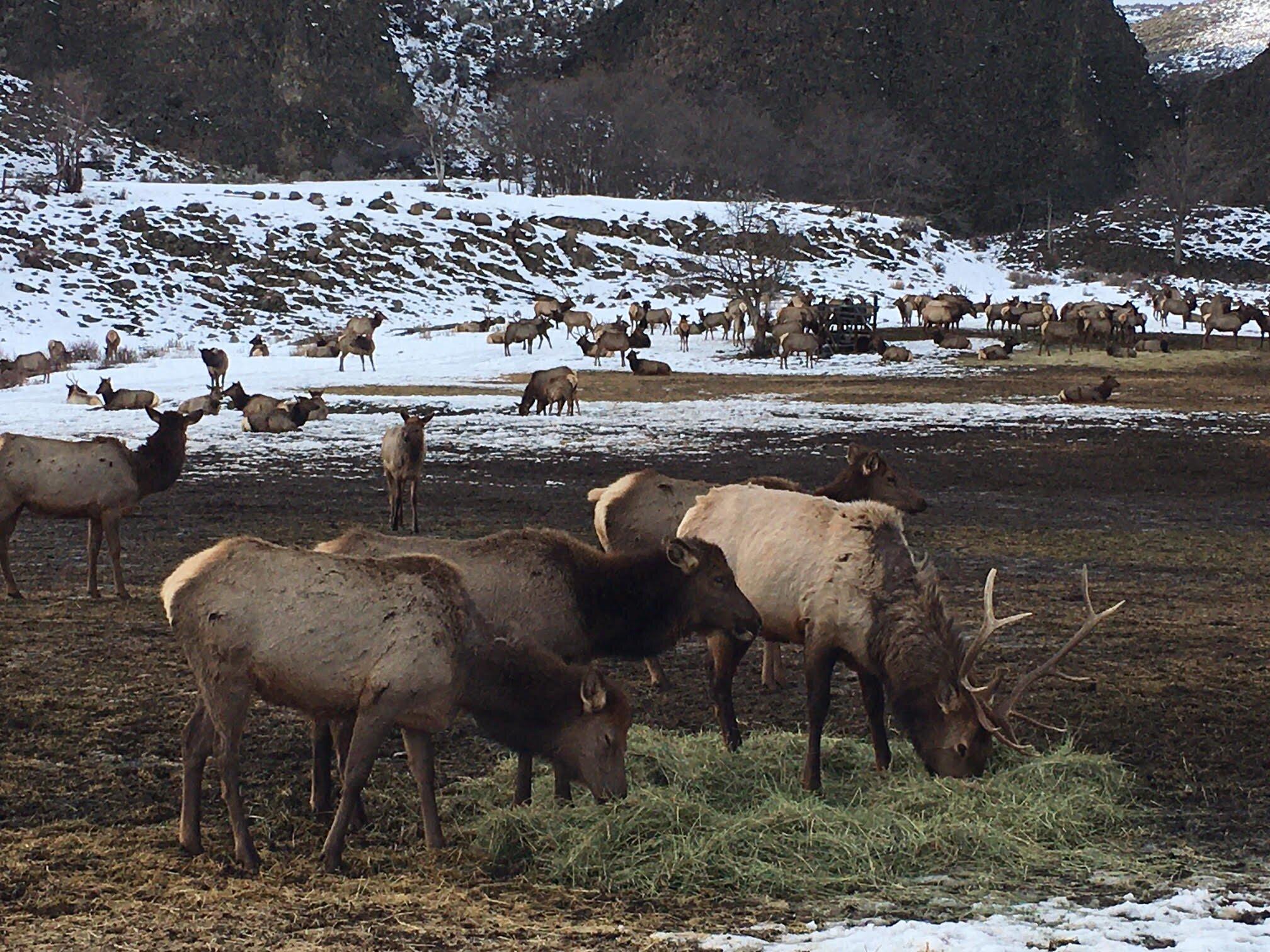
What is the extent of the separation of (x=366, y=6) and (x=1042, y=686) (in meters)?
102

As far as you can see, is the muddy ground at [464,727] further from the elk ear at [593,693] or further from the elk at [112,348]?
the elk at [112,348]

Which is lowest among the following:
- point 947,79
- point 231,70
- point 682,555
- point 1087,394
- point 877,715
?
point 877,715

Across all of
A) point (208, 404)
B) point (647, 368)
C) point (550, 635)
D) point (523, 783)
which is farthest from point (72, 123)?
point (523, 783)

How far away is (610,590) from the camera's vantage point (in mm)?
6746

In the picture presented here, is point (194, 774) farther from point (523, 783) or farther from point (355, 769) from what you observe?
point (523, 783)

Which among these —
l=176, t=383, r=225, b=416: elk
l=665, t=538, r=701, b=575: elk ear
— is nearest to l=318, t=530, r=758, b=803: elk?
l=665, t=538, r=701, b=575: elk ear

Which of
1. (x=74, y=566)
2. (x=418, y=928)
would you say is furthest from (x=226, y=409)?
(x=418, y=928)

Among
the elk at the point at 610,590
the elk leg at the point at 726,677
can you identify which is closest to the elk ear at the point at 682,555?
the elk at the point at 610,590

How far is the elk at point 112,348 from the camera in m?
36.7

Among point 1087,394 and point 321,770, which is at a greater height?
point 1087,394

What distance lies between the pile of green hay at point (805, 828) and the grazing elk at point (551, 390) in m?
18.6

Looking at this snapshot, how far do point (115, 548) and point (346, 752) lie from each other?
544cm

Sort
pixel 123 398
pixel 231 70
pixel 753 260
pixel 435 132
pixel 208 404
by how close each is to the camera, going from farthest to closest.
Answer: pixel 435 132 < pixel 231 70 < pixel 753 260 < pixel 123 398 < pixel 208 404

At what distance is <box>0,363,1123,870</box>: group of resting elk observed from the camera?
5.68 m
